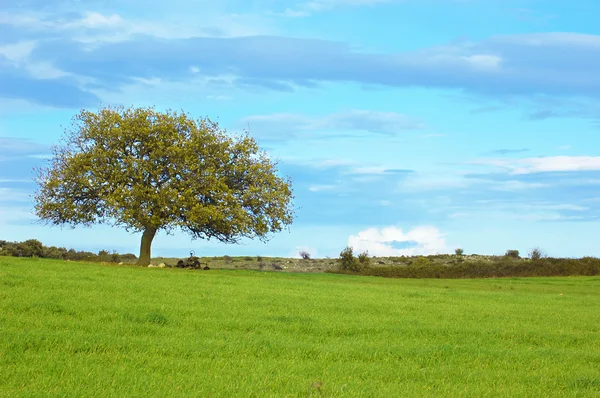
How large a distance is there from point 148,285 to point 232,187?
25.7 meters

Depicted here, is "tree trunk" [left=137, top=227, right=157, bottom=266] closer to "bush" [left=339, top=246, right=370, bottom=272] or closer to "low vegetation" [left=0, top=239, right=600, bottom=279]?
"low vegetation" [left=0, top=239, right=600, bottom=279]

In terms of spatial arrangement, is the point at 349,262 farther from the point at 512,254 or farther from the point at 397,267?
the point at 512,254

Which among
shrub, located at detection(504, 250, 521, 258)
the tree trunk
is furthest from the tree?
shrub, located at detection(504, 250, 521, 258)

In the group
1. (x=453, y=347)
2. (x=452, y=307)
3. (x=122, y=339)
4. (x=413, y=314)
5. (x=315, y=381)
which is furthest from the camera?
(x=452, y=307)

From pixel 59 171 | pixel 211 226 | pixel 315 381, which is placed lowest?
pixel 315 381

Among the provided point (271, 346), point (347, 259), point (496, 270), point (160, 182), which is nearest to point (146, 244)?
point (160, 182)

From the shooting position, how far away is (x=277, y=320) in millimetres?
18875

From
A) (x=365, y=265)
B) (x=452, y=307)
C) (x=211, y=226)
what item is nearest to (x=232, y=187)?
(x=211, y=226)

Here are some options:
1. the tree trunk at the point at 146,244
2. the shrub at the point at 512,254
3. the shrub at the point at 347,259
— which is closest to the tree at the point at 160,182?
the tree trunk at the point at 146,244

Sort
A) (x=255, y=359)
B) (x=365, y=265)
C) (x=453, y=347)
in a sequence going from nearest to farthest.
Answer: (x=255, y=359) → (x=453, y=347) → (x=365, y=265)

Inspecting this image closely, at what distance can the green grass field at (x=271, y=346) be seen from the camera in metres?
11.3

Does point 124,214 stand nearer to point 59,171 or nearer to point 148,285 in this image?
point 59,171

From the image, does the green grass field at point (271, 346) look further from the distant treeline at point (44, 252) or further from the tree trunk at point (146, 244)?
the distant treeline at point (44, 252)

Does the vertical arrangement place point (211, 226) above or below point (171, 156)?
below
